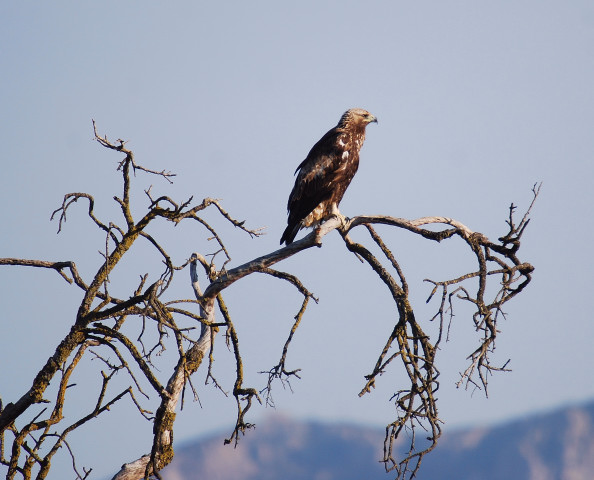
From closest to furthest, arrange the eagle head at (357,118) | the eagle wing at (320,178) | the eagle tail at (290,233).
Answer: the eagle tail at (290,233)
the eagle wing at (320,178)
the eagle head at (357,118)

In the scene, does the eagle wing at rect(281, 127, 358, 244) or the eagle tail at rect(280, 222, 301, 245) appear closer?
the eagle tail at rect(280, 222, 301, 245)

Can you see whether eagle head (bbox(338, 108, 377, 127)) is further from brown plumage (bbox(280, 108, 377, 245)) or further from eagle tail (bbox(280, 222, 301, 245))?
eagle tail (bbox(280, 222, 301, 245))

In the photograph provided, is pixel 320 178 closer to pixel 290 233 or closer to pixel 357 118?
pixel 290 233

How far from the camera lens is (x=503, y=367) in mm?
6578

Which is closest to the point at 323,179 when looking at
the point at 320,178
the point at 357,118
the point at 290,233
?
the point at 320,178

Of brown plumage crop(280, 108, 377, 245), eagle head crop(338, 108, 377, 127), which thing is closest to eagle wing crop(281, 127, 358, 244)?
brown plumage crop(280, 108, 377, 245)

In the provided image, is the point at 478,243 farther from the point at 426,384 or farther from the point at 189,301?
the point at 189,301

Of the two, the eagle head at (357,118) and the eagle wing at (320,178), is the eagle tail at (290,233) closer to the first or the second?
the eagle wing at (320,178)

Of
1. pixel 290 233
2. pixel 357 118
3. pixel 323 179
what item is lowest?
pixel 290 233

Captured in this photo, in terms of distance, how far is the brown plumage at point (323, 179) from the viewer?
34.0 feet

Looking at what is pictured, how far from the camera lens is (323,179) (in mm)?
10539

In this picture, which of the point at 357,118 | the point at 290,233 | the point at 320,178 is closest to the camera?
the point at 290,233

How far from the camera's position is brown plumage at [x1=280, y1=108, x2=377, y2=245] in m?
10.4

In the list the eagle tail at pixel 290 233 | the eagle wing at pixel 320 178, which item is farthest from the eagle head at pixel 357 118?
the eagle tail at pixel 290 233
